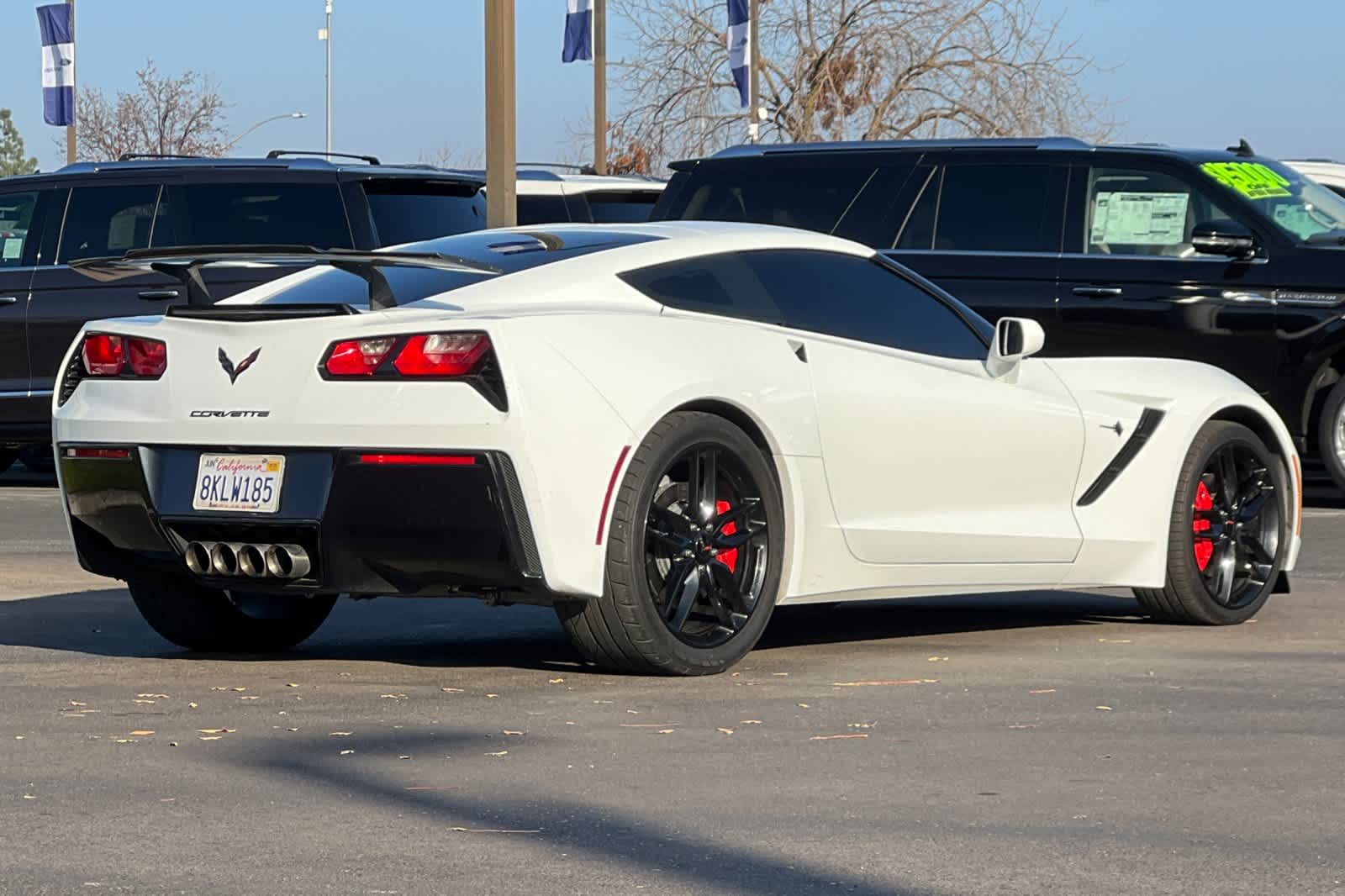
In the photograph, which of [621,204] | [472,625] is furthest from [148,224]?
[472,625]

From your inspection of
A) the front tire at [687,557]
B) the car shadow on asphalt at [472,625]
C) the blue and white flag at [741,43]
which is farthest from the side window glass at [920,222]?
the blue and white flag at [741,43]

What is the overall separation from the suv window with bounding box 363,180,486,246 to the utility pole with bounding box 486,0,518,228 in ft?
1.33

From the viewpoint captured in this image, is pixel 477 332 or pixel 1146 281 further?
pixel 1146 281

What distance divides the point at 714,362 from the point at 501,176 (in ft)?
26.7

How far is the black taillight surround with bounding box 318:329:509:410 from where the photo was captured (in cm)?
664

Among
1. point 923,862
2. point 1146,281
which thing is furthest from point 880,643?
point 1146,281

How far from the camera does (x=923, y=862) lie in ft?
15.2

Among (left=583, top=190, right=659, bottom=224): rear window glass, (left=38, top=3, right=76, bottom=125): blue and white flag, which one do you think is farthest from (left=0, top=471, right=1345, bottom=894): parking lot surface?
(left=38, top=3, right=76, bottom=125): blue and white flag

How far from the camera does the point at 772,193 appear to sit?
47.1 feet

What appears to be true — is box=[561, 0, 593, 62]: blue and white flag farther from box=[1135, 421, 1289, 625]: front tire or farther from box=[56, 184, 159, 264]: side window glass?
box=[1135, 421, 1289, 625]: front tire

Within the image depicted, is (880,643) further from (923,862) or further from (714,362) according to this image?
(923,862)

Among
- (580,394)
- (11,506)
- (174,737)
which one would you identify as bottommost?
(11,506)

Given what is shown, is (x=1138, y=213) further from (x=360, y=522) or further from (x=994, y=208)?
(x=360, y=522)

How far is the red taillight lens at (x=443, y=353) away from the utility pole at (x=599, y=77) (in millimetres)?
18496
